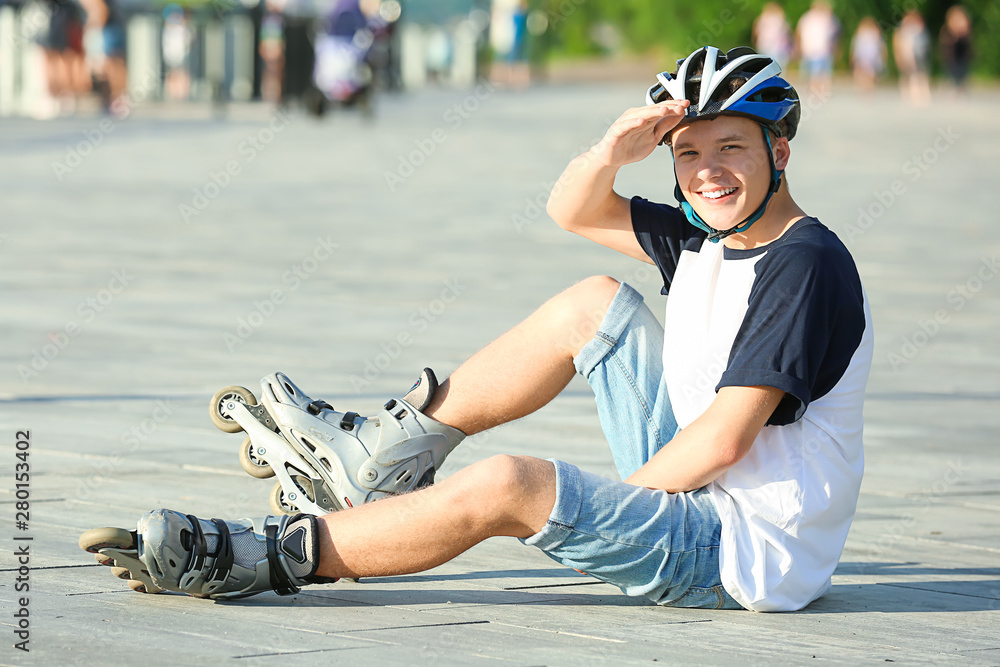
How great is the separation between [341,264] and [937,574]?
6.23m

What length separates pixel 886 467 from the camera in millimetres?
5176

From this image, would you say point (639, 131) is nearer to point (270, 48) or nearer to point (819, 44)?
point (270, 48)

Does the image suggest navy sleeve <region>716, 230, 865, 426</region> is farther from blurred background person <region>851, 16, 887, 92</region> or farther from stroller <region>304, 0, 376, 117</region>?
blurred background person <region>851, 16, 887, 92</region>

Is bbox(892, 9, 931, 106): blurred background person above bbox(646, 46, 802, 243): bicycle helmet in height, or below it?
above

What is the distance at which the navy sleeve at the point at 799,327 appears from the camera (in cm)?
320

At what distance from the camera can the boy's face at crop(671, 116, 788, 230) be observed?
3.48 meters

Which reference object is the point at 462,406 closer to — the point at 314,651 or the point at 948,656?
the point at 314,651

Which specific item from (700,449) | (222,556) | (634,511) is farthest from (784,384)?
(222,556)

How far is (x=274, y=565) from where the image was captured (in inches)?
131

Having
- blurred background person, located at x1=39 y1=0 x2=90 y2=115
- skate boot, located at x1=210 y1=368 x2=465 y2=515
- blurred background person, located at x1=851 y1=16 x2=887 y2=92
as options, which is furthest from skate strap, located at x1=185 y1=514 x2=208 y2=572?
blurred background person, located at x1=851 y1=16 x2=887 y2=92

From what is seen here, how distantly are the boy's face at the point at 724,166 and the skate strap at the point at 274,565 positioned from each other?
3.83ft

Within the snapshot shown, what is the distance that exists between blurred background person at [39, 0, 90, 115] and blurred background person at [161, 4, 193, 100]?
2847 mm

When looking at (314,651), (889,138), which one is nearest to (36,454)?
(314,651)

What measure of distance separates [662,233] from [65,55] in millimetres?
20596
